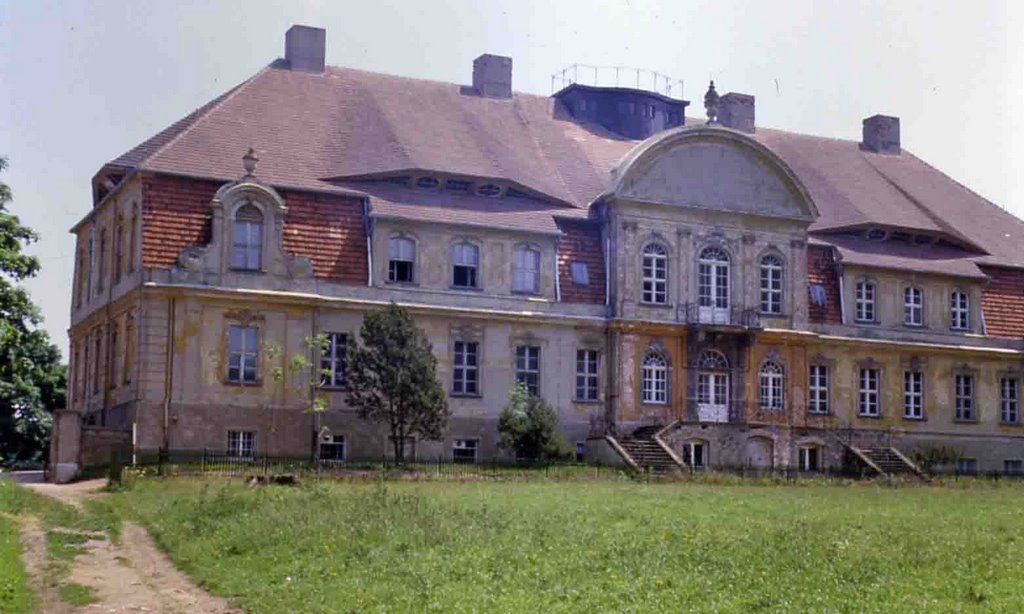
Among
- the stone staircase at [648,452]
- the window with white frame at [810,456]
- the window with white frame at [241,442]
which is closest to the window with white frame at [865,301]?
Result: the window with white frame at [810,456]

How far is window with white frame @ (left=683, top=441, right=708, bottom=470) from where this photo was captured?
167ft

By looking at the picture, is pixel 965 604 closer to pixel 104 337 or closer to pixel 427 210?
pixel 427 210

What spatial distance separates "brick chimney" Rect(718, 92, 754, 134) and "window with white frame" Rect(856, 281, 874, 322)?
9402mm

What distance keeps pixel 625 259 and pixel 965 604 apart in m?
35.6

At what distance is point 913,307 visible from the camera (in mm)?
57969

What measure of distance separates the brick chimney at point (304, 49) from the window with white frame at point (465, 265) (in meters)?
9.79

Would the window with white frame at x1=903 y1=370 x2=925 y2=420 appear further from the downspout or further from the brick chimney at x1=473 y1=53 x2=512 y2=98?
the downspout

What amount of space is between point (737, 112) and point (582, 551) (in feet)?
144

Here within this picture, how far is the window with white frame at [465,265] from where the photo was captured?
164ft

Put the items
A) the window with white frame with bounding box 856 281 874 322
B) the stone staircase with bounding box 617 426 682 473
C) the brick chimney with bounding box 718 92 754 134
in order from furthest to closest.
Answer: the brick chimney with bounding box 718 92 754 134
the window with white frame with bounding box 856 281 874 322
the stone staircase with bounding box 617 426 682 473

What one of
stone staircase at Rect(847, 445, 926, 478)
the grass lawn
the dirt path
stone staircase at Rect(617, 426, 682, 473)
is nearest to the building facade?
stone staircase at Rect(617, 426, 682, 473)

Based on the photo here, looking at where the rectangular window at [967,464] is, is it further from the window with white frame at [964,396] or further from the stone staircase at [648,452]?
the stone staircase at [648,452]

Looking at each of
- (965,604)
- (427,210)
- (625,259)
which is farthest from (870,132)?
(965,604)

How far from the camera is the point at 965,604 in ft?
55.2
